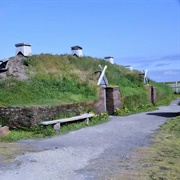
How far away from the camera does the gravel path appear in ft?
20.9

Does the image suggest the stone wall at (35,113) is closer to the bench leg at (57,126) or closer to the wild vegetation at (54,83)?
the wild vegetation at (54,83)

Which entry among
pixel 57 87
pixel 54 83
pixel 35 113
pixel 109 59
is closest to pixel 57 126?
pixel 35 113

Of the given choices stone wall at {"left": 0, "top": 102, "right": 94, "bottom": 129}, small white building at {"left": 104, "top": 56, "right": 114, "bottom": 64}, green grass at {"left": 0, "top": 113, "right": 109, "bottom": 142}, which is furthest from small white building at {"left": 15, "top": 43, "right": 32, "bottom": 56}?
small white building at {"left": 104, "top": 56, "right": 114, "bottom": 64}

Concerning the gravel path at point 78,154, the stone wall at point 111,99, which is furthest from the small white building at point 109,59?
the gravel path at point 78,154

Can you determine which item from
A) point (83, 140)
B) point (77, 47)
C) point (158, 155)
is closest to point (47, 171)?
point (158, 155)

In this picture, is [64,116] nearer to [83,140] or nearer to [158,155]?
[83,140]

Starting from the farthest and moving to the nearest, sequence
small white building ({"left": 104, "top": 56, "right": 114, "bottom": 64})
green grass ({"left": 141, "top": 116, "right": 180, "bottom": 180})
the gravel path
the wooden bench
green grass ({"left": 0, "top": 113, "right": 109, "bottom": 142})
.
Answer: small white building ({"left": 104, "top": 56, "right": 114, "bottom": 64}), the wooden bench, green grass ({"left": 0, "top": 113, "right": 109, "bottom": 142}), the gravel path, green grass ({"left": 141, "top": 116, "right": 180, "bottom": 180})

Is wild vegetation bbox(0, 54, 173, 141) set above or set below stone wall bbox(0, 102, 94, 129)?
above

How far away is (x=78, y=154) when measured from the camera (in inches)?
320

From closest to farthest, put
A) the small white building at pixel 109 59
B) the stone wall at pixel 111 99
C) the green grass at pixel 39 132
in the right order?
the green grass at pixel 39 132, the stone wall at pixel 111 99, the small white building at pixel 109 59

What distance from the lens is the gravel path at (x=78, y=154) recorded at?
6.38 m

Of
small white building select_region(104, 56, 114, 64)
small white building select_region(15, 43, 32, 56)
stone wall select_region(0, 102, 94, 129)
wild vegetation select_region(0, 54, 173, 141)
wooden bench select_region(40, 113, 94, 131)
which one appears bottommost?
wooden bench select_region(40, 113, 94, 131)

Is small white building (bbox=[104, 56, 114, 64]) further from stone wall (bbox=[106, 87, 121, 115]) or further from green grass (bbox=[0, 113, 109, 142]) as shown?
green grass (bbox=[0, 113, 109, 142])

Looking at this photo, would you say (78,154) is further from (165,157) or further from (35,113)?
(35,113)
